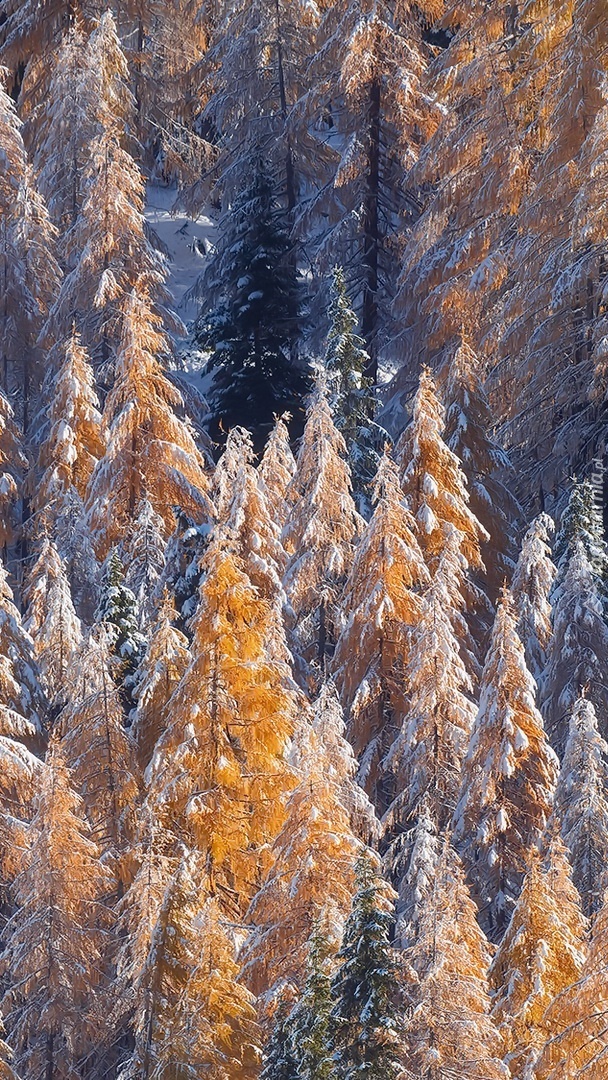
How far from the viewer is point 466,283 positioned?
94.1ft

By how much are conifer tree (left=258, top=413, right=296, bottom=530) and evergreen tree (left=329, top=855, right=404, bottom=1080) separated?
1122cm

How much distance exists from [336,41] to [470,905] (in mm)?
22795

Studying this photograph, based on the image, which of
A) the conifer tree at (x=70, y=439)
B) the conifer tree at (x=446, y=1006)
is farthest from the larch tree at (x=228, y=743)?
the conifer tree at (x=70, y=439)

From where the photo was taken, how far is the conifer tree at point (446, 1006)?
40.9 feet

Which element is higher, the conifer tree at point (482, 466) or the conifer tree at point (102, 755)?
the conifer tree at point (482, 466)

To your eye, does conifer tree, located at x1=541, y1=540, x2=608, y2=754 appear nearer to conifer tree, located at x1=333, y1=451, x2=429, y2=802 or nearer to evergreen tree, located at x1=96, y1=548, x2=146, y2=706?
conifer tree, located at x1=333, y1=451, x2=429, y2=802

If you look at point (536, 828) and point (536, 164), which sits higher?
point (536, 164)

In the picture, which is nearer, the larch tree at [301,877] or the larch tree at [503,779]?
the larch tree at [301,877]

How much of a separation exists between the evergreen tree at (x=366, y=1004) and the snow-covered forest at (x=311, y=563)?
32mm

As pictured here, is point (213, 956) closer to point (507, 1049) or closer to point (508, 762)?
point (507, 1049)

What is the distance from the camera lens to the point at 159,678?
1792 centimetres

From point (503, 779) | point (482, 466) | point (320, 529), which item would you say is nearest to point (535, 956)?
point (503, 779)

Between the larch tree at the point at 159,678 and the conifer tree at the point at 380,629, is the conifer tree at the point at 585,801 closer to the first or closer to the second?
the conifer tree at the point at 380,629

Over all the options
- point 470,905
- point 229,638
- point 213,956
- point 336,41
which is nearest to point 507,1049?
point 470,905
